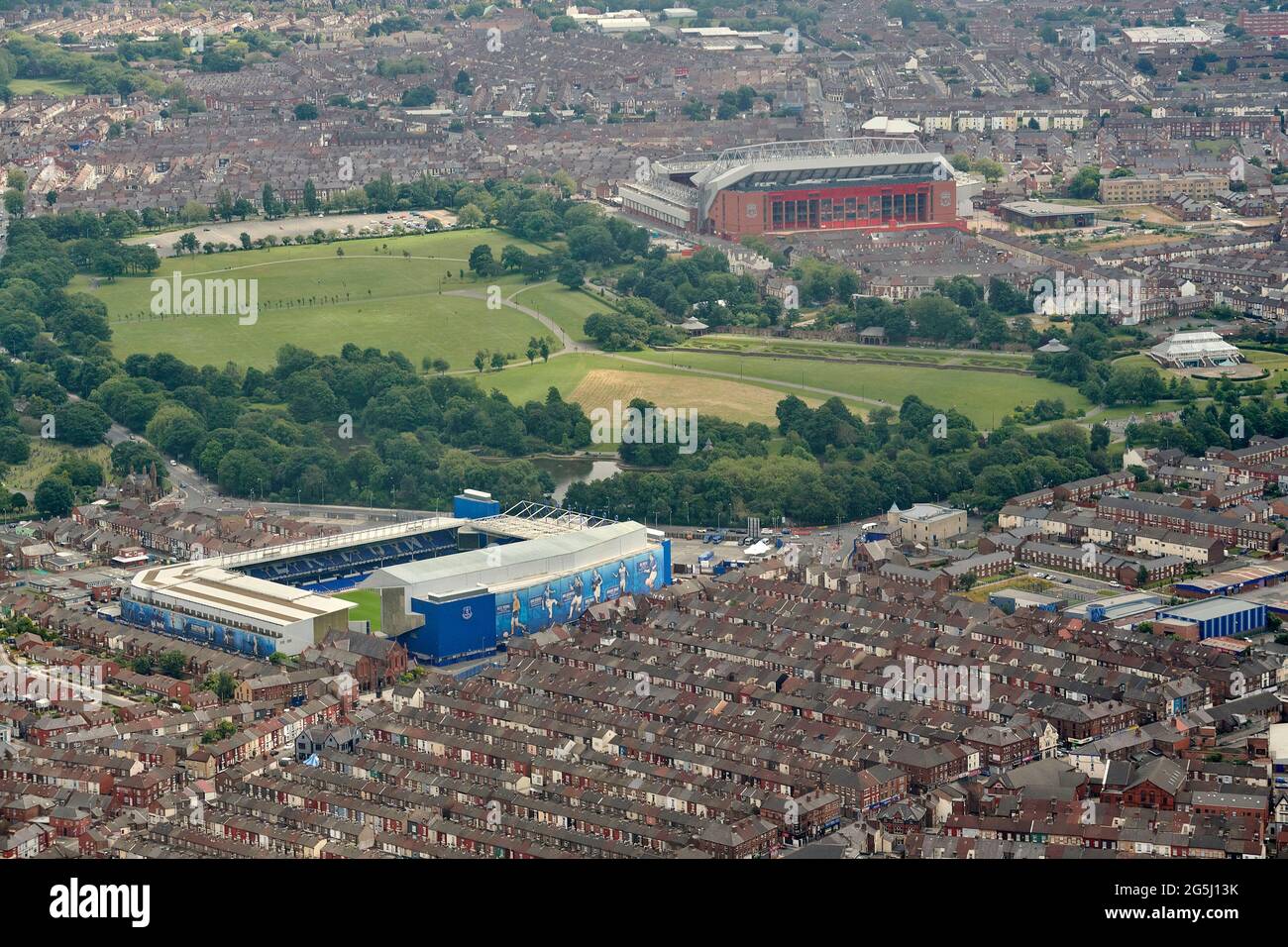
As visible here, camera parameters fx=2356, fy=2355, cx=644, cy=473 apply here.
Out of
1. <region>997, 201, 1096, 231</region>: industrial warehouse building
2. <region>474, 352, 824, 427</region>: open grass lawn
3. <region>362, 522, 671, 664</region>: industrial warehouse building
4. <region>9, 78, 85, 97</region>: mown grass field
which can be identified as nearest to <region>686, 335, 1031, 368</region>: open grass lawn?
<region>474, 352, 824, 427</region>: open grass lawn

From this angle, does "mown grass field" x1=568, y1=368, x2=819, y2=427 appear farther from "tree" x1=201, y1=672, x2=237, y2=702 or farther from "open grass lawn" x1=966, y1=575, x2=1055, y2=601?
"tree" x1=201, y1=672, x2=237, y2=702

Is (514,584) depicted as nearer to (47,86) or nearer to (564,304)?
(564,304)

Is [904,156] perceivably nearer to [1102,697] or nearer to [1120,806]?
[1102,697]

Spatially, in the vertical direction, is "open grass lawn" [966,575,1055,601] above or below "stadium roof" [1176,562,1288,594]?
below

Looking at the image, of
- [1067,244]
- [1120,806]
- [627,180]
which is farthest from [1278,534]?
[627,180]

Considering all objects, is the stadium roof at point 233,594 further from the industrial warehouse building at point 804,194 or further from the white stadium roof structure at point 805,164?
the white stadium roof structure at point 805,164

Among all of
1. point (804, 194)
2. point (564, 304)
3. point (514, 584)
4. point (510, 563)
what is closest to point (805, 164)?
point (804, 194)

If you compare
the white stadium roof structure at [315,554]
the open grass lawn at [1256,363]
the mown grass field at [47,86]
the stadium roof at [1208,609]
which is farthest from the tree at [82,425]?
the mown grass field at [47,86]

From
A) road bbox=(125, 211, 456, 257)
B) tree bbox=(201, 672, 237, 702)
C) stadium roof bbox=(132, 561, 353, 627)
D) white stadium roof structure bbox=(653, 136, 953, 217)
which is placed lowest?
tree bbox=(201, 672, 237, 702)
